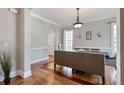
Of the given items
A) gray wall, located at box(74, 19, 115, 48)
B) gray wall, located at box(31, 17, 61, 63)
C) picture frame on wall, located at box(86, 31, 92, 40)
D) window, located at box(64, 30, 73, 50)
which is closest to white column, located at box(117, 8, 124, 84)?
gray wall, located at box(31, 17, 61, 63)

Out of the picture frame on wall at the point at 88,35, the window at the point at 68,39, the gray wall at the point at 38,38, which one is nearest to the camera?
the gray wall at the point at 38,38

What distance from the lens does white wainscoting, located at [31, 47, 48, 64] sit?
15.5 feet

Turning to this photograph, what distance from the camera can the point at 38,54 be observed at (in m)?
5.11

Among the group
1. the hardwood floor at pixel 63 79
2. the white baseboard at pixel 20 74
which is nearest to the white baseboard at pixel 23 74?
the white baseboard at pixel 20 74

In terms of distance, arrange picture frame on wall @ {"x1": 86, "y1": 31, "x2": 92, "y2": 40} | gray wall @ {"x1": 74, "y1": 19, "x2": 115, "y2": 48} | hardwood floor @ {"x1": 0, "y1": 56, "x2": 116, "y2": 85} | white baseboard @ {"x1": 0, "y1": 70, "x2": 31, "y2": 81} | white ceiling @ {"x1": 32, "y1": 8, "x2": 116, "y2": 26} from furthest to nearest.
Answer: picture frame on wall @ {"x1": 86, "y1": 31, "x2": 92, "y2": 40} < gray wall @ {"x1": 74, "y1": 19, "x2": 115, "y2": 48} < white ceiling @ {"x1": 32, "y1": 8, "x2": 116, "y2": 26} < white baseboard @ {"x1": 0, "y1": 70, "x2": 31, "y2": 81} < hardwood floor @ {"x1": 0, "y1": 56, "x2": 116, "y2": 85}

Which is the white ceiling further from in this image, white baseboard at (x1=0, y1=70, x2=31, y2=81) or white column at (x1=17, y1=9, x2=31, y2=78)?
white baseboard at (x1=0, y1=70, x2=31, y2=81)

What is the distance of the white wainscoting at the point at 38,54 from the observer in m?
4.73

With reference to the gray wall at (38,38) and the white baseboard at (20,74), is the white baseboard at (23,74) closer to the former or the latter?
the white baseboard at (20,74)

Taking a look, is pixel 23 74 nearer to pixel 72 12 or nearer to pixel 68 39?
pixel 72 12

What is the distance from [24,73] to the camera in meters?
2.78

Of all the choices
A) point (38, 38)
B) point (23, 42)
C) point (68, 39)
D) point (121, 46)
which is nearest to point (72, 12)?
point (38, 38)
